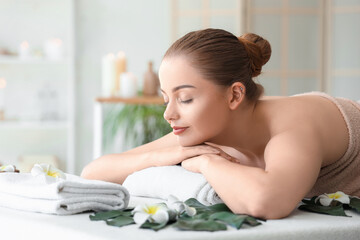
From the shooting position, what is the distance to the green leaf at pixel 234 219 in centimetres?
121

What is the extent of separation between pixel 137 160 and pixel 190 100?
38cm

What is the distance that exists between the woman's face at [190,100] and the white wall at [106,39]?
408cm

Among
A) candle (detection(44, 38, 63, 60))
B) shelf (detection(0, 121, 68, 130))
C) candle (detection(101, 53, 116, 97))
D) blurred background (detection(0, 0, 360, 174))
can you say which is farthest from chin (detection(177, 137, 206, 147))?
candle (detection(44, 38, 63, 60))

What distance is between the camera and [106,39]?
5660 mm

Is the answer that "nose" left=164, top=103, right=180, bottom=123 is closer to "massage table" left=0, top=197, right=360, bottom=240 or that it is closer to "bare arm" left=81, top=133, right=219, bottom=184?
"bare arm" left=81, top=133, right=219, bottom=184

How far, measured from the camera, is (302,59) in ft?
18.2

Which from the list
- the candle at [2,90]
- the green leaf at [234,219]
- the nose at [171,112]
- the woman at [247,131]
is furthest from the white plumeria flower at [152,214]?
the candle at [2,90]

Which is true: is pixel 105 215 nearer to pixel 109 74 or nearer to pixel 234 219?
pixel 234 219

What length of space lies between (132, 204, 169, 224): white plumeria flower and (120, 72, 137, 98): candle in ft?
9.76

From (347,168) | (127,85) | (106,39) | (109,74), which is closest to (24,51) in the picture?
(106,39)

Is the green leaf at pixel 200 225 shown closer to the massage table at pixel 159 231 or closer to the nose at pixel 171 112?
the massage table at pixel 159 231

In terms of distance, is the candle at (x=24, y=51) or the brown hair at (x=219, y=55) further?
the candle at (x=24, y=51)

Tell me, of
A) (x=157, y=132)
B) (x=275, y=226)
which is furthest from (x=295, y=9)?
(x=275, y=226)

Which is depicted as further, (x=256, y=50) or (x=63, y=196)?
(x=256, y=50)
